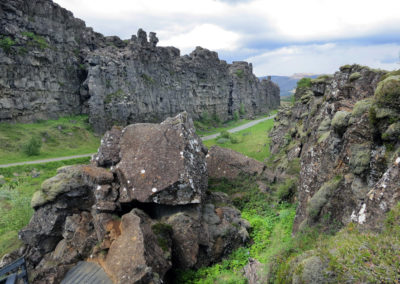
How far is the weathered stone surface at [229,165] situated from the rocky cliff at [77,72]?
3695 cm

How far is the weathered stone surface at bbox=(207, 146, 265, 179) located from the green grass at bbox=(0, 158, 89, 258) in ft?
39.7

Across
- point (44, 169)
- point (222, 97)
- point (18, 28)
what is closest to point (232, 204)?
point (44, 169)

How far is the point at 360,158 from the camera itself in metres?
8.17

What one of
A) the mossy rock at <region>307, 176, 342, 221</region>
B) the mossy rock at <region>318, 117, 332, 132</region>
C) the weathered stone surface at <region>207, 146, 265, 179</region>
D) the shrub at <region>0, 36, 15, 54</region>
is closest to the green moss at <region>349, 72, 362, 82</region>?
the mossy rock at <region>318, 117, 332, 132</region>

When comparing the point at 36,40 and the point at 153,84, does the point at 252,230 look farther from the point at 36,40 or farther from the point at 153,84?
the point at 153,84

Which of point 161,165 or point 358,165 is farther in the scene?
point 161,165

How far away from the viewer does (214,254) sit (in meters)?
10.5

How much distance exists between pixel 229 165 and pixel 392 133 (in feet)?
36.3

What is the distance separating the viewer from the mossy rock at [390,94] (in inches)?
Answer: 284

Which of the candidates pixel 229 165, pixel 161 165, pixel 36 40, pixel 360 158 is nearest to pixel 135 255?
pixel 161 165

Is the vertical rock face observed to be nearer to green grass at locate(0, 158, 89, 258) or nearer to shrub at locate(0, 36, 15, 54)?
shrub at locate(0, 36, 15, 54)

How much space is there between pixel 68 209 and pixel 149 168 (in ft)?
14.0

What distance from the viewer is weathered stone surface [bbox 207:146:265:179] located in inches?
673

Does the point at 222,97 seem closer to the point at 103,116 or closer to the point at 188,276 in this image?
the point at 103,116
